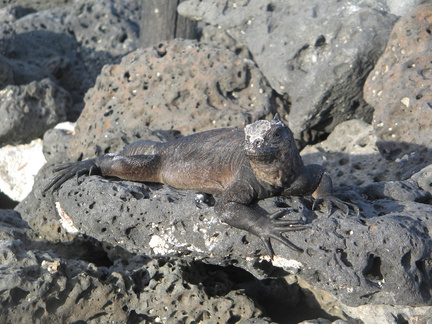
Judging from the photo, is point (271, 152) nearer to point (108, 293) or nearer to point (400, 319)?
point (400, 319)

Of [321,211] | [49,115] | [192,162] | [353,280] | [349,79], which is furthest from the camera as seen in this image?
[49,115]

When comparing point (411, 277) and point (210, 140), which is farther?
point (210, 140)

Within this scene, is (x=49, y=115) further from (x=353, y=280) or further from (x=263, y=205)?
(x=353, y=280)

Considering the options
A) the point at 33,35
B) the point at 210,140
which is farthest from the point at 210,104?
the point at 33,35

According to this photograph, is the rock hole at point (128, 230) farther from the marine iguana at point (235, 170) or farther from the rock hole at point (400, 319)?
the rock hole at point (400, 319)

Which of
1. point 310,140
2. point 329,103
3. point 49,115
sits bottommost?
point 49,115

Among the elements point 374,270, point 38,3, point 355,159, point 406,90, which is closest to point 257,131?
point 374,270

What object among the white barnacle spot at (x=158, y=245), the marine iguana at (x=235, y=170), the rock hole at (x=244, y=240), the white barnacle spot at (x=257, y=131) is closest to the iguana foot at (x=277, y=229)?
the marine iguana at (x=235, y=170)
